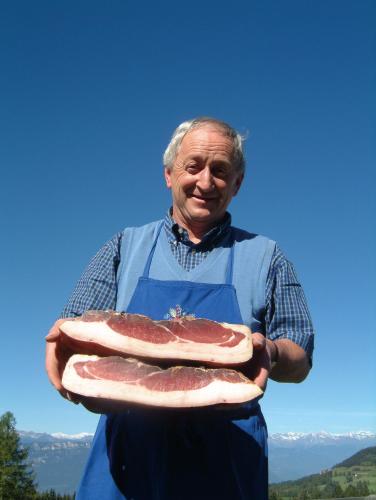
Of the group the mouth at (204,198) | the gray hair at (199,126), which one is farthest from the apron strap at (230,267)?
the gray hair at (199,126)

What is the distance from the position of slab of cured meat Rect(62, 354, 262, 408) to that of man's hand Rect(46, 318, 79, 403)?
295 mm

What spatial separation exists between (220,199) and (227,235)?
0.93 feet

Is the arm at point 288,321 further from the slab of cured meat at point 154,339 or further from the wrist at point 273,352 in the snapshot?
the slab of cured meat at point 154,339

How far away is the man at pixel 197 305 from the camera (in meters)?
3.01

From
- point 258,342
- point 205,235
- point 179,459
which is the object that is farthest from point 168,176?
point 179,459

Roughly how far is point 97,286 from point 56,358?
3.36 ft

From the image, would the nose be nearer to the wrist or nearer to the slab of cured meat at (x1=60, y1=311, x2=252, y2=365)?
the wrist

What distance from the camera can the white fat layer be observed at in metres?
2.54

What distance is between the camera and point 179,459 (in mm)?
3029

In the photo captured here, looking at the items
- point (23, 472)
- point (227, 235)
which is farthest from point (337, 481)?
point (227, 235)

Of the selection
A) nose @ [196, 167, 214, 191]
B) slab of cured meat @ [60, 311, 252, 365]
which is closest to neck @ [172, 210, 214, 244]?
nose @ [196, 167, 214, 191]

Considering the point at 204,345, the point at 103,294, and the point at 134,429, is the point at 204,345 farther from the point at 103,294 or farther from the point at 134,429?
the point at 103,294

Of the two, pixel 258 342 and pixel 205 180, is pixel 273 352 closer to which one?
pixel 258 342

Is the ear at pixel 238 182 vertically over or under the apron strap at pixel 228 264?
over
